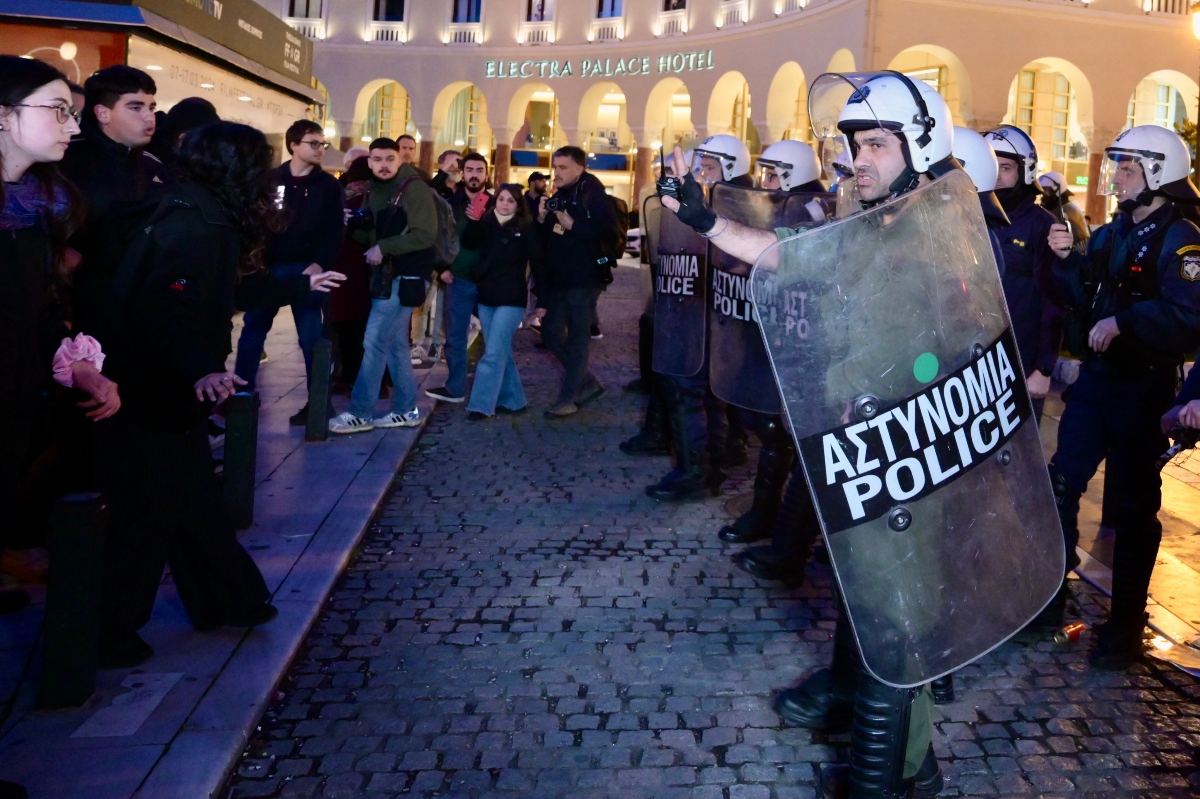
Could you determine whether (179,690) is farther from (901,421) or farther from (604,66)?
(604,66)

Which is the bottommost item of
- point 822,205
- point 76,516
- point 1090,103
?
point 76,516

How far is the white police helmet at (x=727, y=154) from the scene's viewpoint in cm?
605

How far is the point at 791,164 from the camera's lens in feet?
18.9

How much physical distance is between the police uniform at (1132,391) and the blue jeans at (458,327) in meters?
5.28

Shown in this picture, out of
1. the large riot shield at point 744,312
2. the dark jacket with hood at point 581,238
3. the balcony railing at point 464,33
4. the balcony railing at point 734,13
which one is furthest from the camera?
the balcony railing at point 464,33

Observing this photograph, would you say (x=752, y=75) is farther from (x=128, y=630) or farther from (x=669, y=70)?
(x=128, y=630)

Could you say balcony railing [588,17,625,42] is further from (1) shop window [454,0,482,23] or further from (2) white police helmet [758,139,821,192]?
(2) white police helmet [758,139,821,192]

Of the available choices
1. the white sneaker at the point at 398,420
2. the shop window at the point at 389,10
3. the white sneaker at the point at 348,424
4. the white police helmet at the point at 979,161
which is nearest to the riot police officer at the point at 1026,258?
the white police helmet at the point at 979,161

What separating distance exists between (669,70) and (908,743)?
1182 inches

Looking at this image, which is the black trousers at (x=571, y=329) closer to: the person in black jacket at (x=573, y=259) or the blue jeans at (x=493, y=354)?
the person in black jacket at (x=573, y=259)

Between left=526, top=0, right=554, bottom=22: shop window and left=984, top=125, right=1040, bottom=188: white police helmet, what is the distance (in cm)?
3129

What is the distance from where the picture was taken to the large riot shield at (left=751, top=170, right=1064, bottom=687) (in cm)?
243

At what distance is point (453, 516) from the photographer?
5.84 meters

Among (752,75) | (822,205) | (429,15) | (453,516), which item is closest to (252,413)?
(453,516)
